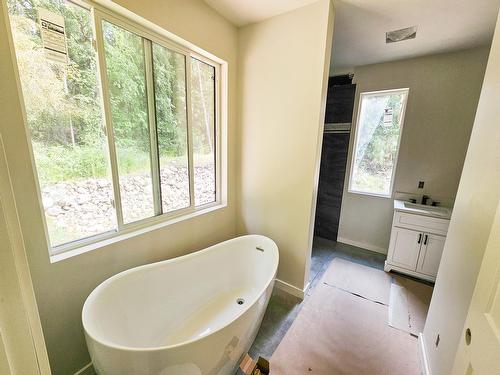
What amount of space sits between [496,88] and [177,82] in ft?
6.79

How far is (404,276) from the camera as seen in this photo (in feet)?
8.34

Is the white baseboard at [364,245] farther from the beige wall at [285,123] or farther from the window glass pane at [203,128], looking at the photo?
the window glass pane at [203,128]

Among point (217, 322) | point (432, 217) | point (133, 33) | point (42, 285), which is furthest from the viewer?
point (432, 217)

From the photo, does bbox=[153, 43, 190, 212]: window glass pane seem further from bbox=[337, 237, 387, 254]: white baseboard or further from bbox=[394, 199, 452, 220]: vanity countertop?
bbox=[337, 237, 387, 254]: white baseboard

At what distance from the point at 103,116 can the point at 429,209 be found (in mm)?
3370

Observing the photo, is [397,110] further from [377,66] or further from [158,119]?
[158,119]

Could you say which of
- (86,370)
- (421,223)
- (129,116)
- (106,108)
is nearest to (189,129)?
(129,116)

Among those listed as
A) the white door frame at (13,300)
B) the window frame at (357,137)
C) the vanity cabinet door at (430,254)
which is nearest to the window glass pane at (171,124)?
the white door frame at (13,300)

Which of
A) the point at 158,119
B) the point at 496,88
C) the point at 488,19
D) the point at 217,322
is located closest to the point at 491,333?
the point at 496,88

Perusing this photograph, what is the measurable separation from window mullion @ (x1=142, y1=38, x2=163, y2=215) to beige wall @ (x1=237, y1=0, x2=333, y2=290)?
36.0 inches

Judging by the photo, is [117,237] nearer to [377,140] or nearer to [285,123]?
[285,123]

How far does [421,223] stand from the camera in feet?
7.71

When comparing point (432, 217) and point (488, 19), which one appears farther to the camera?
point (432, 217)

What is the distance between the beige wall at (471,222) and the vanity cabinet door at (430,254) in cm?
117
